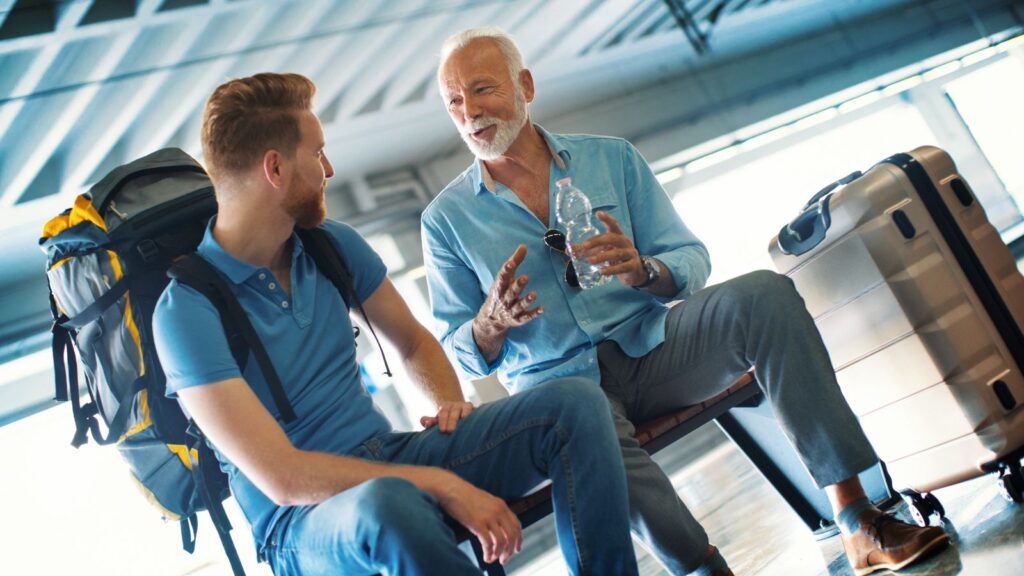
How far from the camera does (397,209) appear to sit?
22.5 feet

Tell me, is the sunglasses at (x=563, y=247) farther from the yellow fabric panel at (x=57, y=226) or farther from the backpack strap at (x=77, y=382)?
the yellow fabric panel at (x=57, y=226)

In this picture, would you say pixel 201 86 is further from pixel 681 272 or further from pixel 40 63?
pixel 681 272

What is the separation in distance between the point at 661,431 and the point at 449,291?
2.15ft

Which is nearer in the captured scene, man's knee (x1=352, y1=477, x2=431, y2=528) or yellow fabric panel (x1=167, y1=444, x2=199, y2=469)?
man's knee (x1=352, y1=477, x2=431, y2=528)

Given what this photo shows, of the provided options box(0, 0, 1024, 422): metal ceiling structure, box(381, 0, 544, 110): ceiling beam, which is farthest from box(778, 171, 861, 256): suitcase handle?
box(381, 0, 544, 110): ceiling beam

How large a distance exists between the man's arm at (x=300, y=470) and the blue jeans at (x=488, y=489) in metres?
0.04

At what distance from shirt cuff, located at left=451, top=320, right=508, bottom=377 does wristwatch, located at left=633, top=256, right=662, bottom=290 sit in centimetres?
38

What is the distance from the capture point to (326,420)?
171 cm

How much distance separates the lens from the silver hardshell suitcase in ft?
6.91

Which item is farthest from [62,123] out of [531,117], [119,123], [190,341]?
[190,341]

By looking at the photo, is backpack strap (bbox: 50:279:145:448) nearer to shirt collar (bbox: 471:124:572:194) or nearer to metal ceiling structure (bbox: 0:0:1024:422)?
shirt collar (bbox: 471:124:572:194)

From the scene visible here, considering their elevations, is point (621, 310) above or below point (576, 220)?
below

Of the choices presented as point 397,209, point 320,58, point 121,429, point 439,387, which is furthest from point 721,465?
point 121,429

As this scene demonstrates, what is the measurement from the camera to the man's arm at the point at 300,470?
4.64 feet
